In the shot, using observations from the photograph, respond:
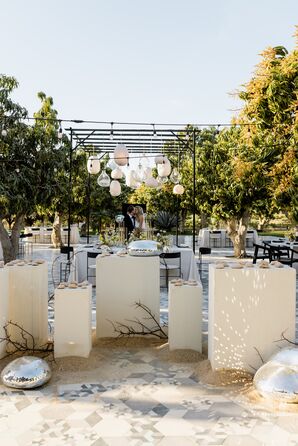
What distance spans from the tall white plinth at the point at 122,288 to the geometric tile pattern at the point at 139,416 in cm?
112

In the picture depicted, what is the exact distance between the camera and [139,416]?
2.87 m

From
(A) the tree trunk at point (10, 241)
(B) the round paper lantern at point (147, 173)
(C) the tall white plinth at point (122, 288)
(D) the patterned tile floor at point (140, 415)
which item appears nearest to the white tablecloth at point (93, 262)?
(B) the round paper lantern at point (147, 173)

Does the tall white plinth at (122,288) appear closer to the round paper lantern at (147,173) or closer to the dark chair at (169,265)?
the dark chair at (169,265)

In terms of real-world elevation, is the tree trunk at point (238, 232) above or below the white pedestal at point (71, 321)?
above

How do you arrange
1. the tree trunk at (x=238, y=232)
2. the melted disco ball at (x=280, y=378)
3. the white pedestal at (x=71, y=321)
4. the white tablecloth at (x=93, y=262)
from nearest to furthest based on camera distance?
the melted disco ball at (x=280, y=378), the white pedestal at (x=71, y=321), the white tablecloth at (x=93, y=262), the tree trunk at (x=238, y=232)

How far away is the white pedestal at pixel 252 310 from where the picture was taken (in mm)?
3545

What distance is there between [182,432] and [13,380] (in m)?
1.43

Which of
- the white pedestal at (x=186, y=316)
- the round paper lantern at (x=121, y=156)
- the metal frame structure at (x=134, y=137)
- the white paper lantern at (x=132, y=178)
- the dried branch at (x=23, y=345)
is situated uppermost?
the metal frame structure at (x=134, y=137)

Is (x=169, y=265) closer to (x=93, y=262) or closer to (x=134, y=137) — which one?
(x=93, y=262)

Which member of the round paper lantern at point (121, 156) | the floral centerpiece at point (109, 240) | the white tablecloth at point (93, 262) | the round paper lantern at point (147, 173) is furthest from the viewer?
the floral centerpiece at point (109, 240)

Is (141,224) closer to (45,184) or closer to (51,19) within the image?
(45,184)

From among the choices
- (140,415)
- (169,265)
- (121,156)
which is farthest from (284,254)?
(140,415)

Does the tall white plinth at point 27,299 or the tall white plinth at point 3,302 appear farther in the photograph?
the tall white plinth at point 27,299

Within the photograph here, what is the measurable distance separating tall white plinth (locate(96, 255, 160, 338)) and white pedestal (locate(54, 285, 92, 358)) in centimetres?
75
